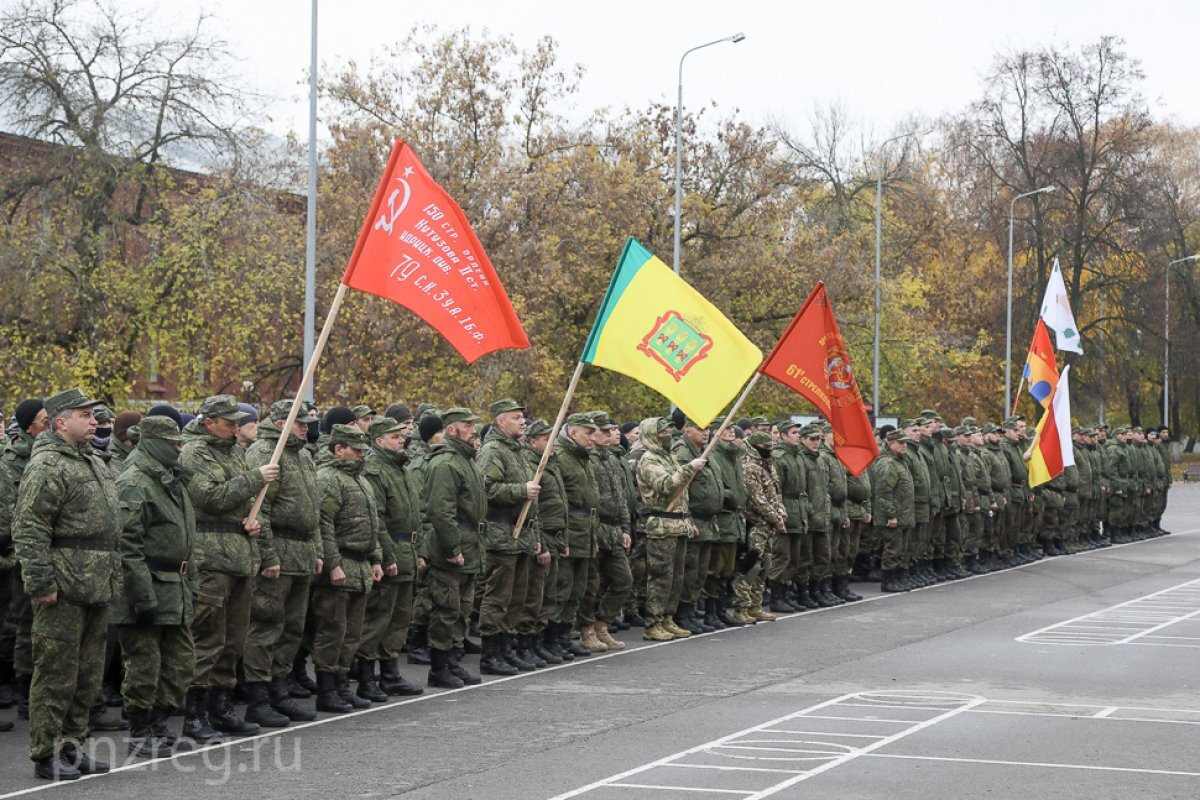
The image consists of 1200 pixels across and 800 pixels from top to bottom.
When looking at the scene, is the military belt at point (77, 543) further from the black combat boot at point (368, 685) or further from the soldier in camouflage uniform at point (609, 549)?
the soldier in camouflage uniform at point (609, 549)

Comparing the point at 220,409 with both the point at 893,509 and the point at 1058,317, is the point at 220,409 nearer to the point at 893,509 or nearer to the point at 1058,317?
the point at 893,509

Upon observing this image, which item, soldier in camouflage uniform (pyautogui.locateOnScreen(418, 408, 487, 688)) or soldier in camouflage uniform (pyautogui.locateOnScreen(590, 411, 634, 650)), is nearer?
soldier in camouflage uniform (pyautogui.locateOnScreen(418, 408, 487, 688))

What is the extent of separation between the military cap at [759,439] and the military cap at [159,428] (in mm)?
8117

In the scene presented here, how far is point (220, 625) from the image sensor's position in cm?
968

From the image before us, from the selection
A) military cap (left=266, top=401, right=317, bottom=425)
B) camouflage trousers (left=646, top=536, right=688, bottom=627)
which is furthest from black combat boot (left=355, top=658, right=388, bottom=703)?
camouflage trousers (left=646, top=536, right=688, bottom=627)

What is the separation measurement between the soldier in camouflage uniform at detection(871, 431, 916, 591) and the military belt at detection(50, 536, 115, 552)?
1250cm

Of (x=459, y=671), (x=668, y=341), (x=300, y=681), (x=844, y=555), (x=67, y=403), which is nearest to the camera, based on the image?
(x=67, y=403)

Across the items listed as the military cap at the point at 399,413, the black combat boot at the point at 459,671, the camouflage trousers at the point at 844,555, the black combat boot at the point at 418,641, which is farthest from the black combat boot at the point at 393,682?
the camouflage trousers at the point at 844,555

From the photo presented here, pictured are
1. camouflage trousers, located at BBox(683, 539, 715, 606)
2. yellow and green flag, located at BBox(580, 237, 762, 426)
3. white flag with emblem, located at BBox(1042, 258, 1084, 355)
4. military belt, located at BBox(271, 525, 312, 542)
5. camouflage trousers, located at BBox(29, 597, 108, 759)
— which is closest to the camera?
camouflage trousers, located at BBox(29, 597, 108, 759)

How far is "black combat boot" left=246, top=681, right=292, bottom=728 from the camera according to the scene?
1010cm

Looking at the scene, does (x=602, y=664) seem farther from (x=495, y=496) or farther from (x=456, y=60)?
(x=456, y=60)

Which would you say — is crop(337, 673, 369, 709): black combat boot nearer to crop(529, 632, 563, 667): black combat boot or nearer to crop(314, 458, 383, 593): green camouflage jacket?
crop(314, 458, 383, 593): green camouflage jacket

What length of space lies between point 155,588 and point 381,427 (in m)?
2.77

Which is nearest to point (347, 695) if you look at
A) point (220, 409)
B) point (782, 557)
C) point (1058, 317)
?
point (220, 409)
